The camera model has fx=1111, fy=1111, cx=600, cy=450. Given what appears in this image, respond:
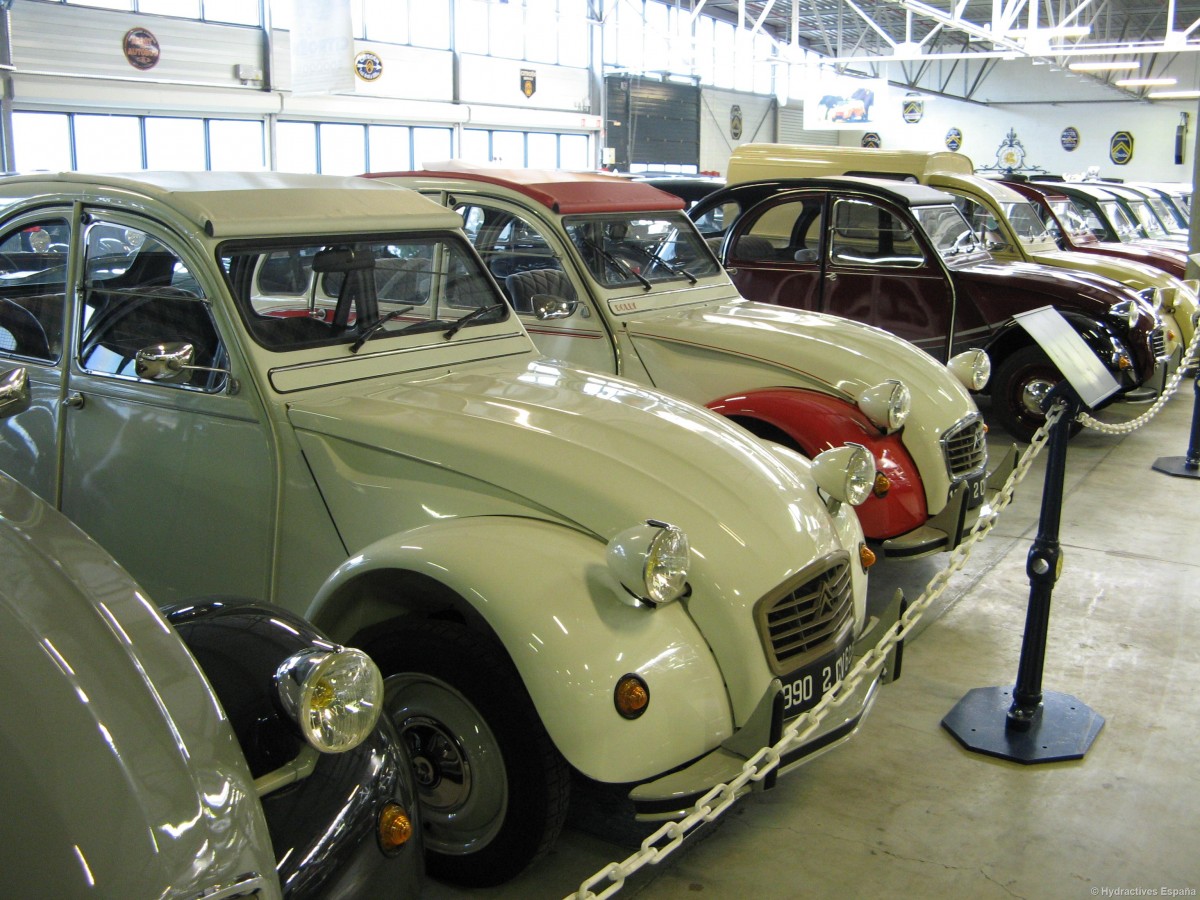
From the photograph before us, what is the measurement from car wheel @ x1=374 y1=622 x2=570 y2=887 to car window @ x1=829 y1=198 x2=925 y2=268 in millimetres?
6018

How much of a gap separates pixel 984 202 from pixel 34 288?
326 inches

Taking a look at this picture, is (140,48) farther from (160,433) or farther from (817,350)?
(160,433)

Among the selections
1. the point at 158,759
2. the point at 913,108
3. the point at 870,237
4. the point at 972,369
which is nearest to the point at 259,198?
the point at 158,759

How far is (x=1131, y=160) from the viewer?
33469 millimetres

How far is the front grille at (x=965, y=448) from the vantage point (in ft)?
17.5

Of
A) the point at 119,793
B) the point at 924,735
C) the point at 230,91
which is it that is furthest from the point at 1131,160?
the point at 119,793

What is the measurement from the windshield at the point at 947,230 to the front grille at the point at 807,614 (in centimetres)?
549

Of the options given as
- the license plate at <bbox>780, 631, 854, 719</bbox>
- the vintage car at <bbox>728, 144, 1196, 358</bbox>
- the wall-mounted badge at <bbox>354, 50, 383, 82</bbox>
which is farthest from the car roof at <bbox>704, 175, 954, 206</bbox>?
the wall-mounted badge at <bbox>354, 50, 383, 82</bbox>

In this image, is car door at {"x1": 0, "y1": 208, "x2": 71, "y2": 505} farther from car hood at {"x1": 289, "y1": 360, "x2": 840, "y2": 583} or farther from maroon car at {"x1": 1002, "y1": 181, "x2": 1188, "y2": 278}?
maroon car at {"x1": 1002, "y1": 181, "x2": 1188, "y2": 278}

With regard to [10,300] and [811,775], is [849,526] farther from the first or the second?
[10,300]

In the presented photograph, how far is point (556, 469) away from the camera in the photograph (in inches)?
130

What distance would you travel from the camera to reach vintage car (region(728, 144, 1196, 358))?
10.0 meters

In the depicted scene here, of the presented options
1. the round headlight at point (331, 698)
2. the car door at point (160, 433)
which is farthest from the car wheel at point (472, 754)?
the round headlight at point (331, 698)

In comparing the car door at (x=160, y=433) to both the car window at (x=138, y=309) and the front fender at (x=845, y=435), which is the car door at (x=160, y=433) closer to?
the car window at (x=138, y=309)
